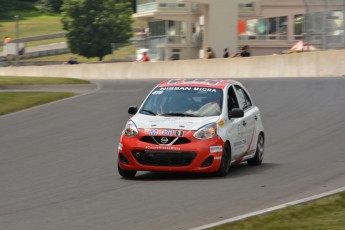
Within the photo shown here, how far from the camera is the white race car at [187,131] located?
13383mm

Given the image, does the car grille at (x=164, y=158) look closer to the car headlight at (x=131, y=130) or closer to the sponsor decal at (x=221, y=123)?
the car headlight at (x=131, y=130)

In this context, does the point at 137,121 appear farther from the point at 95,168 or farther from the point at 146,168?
the point at 95,168

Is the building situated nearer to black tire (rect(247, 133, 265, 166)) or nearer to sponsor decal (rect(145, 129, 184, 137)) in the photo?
black tire (rect(247, 133, 265, 166))

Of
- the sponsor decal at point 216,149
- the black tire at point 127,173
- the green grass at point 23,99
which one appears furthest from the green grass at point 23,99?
the sponsor decal at point 216,149

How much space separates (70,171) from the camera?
49.3 feet

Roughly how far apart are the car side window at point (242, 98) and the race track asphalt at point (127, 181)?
3.19ft

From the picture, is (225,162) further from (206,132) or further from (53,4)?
(53,4)

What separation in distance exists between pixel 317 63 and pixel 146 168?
24996 mm

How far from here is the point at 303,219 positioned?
362 inches

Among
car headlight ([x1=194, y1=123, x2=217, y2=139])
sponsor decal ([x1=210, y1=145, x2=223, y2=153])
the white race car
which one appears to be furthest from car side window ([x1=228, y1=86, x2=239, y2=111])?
sponsor decal ([x1=210, y1=145, x2=223, y2=153])

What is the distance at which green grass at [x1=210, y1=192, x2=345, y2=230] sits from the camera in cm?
875

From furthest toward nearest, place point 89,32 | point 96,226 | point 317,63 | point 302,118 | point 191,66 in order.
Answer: point 89,32
point 191,66
point 317,63
point 302,118
point 96,226

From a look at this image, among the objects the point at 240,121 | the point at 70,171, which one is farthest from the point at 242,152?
the point at 70,171

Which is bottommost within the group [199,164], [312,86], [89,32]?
[89,32]
